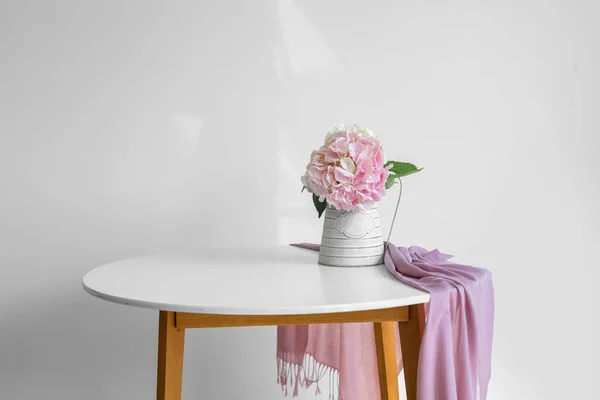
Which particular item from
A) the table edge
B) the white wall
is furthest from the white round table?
the white wall

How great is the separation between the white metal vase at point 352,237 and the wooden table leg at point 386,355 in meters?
0.23

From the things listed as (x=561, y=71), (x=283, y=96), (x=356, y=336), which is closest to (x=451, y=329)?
(x=356, y=336)

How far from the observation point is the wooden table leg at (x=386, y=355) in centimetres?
166

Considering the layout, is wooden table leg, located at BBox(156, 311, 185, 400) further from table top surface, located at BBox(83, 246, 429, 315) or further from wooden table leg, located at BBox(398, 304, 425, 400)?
wooden table leg, located at BBox(398, 304, 425, 400)

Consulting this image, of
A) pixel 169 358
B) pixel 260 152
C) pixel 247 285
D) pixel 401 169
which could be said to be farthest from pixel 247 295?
pixel 260 152

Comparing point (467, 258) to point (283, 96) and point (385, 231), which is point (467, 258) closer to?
point (385, 231)

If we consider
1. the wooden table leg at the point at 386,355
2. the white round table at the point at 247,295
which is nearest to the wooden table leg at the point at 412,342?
the white round table at the point at 247,295

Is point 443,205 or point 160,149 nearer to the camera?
point 160,149

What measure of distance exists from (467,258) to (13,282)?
1.40 metres

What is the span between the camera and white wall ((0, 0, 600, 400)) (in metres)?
1.99

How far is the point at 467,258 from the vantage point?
7.61 feet

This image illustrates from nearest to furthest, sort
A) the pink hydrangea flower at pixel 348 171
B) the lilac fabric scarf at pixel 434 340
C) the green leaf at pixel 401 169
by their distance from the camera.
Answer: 1. the lilac fabric scarf at pixel 434 340
2. the pink hydrangea flower at pixel 348 171
3. the green leaf at pixel 401 169

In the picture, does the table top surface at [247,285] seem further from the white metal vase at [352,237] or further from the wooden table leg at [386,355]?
the wooden table leg at [386,355]

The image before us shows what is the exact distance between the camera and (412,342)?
129 cm
